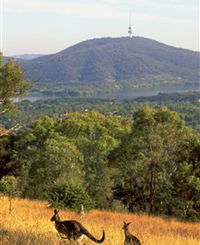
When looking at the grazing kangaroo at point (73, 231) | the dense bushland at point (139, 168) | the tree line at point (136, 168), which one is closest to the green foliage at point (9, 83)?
the tree line at point (136, 168)

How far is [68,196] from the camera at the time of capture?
1491 centimetres

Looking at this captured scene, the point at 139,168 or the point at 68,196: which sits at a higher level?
the point at 68,196

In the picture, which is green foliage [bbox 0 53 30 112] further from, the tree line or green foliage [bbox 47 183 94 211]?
green foliage [bbox 47 183 94 211]

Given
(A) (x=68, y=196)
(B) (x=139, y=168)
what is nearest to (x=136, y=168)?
(B) (x=139, y=168)

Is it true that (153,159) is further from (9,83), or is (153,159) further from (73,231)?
(73,231)

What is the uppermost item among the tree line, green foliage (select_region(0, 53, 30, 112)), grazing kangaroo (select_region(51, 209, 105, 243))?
green foliage (select_region(0, 53, 30, 112))

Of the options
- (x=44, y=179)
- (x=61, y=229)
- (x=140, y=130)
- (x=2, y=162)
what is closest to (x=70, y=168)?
(x=44, y=179)

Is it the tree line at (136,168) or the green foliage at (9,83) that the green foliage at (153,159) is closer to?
the tree line at (136,168)

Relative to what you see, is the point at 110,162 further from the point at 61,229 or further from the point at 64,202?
the point at 61,229

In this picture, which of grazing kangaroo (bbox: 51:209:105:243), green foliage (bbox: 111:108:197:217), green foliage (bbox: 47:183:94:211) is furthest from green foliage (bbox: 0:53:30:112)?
grazing kangaroo (bbox: 51:209:105:243)

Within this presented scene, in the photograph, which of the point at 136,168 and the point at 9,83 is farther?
the point at 136,168

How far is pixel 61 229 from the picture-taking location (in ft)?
18.7

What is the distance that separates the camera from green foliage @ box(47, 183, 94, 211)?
14.7 m

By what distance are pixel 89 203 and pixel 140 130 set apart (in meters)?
8.73
